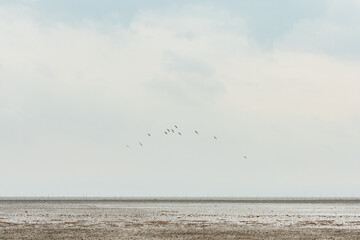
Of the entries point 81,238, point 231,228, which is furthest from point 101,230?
point 231,228

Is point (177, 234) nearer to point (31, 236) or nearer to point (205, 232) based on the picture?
point (205, 232)

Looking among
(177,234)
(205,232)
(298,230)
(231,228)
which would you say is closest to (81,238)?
(177,234)

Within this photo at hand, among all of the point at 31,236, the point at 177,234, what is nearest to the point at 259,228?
the point at 177,234

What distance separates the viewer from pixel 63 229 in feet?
164

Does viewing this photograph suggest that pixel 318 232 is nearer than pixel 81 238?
No

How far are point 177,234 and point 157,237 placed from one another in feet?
9.34

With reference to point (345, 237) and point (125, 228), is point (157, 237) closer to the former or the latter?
point (125, 228)

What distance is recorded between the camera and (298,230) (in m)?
49.7

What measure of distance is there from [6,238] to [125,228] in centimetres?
1284

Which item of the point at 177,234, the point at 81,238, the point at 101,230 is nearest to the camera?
the point at 81,238

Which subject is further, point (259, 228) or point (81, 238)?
point (259, 228)

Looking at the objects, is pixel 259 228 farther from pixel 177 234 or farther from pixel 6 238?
pixel 6 238

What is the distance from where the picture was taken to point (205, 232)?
156 feet

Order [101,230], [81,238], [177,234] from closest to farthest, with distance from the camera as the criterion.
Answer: [81,238]
[177,234]
[101,230]
